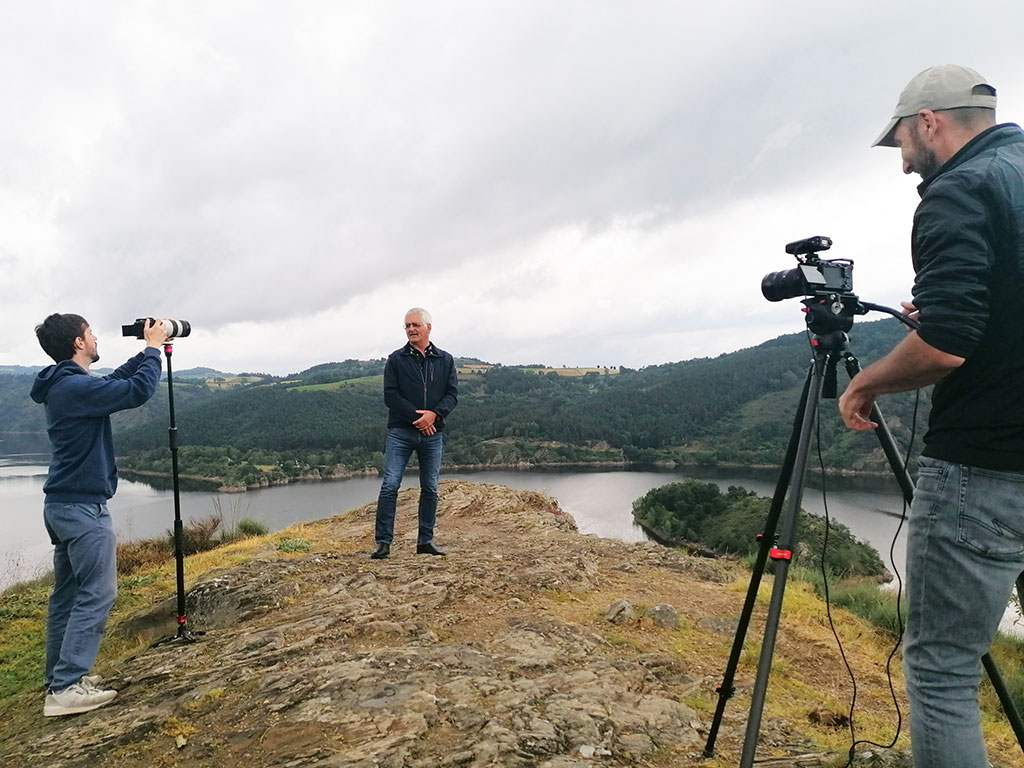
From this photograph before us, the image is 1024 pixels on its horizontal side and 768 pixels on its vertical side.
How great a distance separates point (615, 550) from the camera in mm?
6426

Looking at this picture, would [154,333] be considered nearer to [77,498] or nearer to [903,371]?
[77,498]

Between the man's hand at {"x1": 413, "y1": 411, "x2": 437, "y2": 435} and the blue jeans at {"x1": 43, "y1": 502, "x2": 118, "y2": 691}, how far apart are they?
7.78ft

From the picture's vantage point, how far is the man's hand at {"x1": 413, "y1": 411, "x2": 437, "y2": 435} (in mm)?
5047

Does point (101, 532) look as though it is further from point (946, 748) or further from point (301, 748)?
point (946, 748)

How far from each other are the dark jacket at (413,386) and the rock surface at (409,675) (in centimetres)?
125

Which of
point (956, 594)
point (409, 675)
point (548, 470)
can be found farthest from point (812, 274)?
point (548, 470)

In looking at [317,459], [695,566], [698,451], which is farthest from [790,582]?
[698,451]

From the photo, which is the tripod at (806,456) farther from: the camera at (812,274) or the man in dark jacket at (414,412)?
the man in dark jacket at (414,412)

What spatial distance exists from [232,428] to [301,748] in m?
89.4

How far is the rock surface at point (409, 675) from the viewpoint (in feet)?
7.48

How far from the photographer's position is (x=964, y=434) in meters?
1.53

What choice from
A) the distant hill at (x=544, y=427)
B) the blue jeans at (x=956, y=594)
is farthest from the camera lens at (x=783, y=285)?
the distant hill at (x=544, y=427)

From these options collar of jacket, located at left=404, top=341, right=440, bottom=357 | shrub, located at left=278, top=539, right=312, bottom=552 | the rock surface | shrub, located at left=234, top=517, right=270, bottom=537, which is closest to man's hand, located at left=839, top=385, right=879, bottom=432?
the rock surface

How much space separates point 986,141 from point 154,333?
3.72 m
